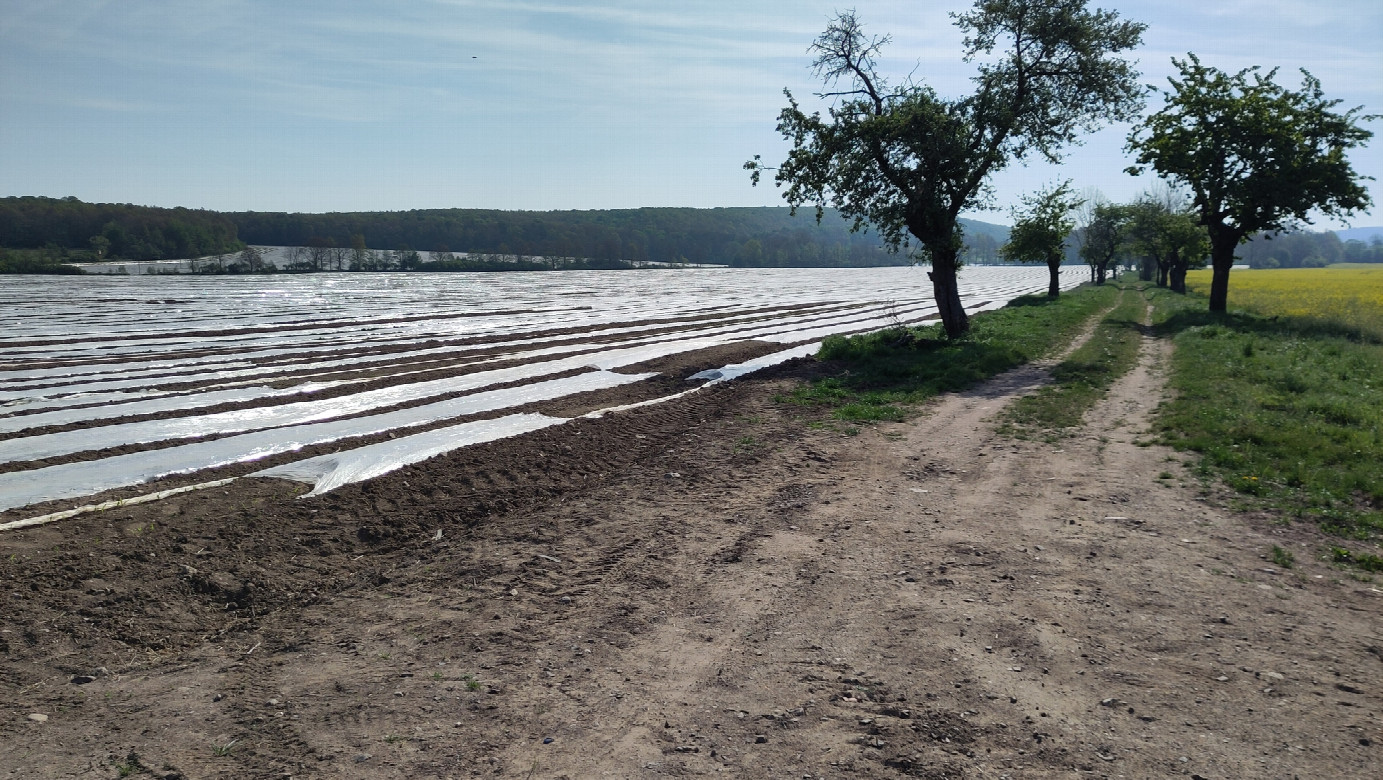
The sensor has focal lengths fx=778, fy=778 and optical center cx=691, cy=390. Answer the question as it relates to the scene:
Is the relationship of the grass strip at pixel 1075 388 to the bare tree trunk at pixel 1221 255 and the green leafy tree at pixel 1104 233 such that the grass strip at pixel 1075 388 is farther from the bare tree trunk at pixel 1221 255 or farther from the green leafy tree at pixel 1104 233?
the green leafy tree at pixel 1104 233

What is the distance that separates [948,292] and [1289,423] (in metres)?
11.9

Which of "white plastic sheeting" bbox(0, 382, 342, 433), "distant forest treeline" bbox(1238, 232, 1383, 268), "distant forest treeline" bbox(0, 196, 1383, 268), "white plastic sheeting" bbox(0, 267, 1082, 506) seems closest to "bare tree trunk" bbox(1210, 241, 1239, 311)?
"white plastic sheeting" bbox(0, 267, 1082, 506)

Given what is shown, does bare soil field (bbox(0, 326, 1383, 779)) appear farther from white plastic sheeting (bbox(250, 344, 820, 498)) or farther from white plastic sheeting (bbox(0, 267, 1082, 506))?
white plastic sheeting (bbox(0, 267, 1082, 506))

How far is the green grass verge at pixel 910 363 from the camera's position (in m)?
14.1

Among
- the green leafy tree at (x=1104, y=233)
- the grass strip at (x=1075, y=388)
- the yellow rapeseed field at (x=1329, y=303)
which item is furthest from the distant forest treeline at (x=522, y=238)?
the grass strip at (x=1075, y=388)

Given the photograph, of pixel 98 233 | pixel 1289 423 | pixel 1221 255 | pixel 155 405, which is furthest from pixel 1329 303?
pixel 98 233

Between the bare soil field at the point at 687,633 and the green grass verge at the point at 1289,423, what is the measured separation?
68 centimetres

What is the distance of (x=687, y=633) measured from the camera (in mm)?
5520

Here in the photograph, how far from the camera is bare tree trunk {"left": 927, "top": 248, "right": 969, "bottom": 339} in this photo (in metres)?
21.7

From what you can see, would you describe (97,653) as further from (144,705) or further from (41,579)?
(41,579)

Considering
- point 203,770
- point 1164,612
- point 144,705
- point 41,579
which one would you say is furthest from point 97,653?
point 1164,612

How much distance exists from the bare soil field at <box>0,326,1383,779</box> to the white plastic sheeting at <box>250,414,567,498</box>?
551 mm

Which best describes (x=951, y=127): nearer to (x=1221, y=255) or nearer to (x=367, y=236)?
(x=1221, y=255)

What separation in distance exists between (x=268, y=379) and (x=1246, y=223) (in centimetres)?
3234
